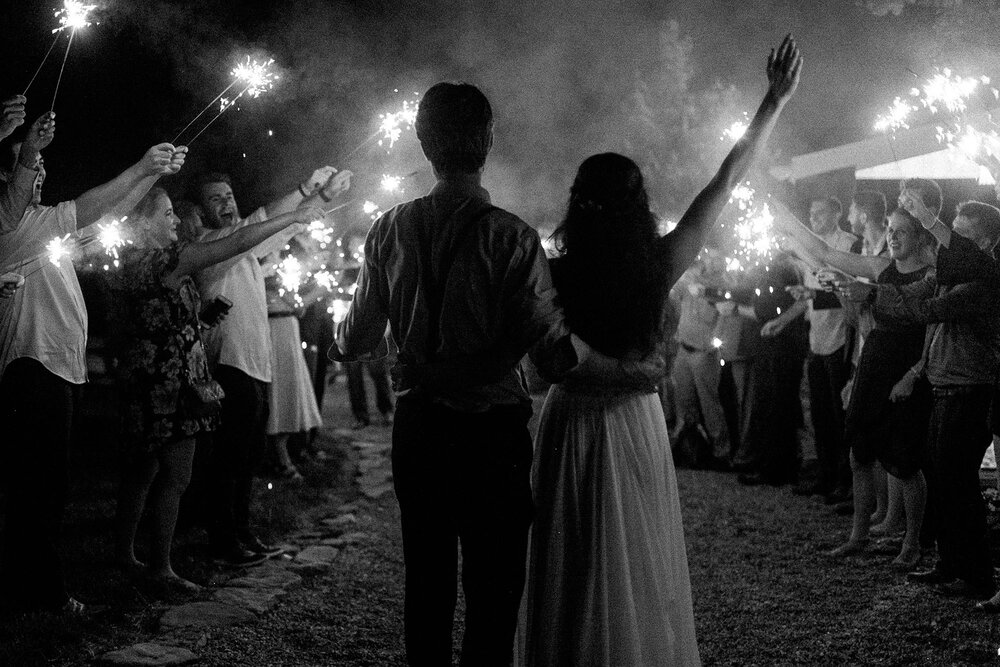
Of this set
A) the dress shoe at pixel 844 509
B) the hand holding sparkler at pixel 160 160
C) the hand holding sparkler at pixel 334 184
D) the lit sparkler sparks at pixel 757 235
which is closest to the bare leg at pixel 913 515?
the dress shoe at pixel 844 509

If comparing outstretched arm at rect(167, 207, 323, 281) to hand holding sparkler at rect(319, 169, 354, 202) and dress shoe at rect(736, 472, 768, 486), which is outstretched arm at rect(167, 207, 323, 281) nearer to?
hand holding sparkler at rect(319, 169, 354, 202)

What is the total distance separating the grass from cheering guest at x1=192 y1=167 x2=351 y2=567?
15.9 inches

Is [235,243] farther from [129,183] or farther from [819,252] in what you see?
[819,252]

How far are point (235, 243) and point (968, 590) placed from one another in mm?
4746

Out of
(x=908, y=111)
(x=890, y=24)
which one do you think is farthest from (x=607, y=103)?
(x=908, y=111)

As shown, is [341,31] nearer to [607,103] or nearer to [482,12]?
[482,12]

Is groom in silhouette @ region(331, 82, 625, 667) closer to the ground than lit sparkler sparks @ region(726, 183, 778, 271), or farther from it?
A: closer to the ground

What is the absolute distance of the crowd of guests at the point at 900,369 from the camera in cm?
523

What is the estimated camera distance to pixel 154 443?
5105mm

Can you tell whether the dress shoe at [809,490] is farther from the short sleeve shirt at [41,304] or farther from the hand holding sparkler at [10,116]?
the hand holding sparkler at [10,116]

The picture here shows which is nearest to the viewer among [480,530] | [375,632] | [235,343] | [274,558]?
[480,530]

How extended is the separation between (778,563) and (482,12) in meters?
8.96

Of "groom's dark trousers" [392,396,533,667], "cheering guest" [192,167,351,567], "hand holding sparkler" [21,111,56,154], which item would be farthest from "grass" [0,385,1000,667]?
"hand holding sparkler" [21,111,56,154]

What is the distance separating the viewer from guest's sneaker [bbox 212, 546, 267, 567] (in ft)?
19.6
